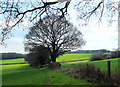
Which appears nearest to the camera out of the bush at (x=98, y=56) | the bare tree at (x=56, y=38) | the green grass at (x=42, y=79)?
the green grass at (x=42, y=79)

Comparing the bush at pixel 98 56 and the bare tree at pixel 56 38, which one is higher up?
the bare tree at pixel 56 38

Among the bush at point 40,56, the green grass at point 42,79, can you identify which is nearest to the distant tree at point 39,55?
the bush at point 40,56

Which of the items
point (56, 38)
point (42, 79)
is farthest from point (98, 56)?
point (42, 79)

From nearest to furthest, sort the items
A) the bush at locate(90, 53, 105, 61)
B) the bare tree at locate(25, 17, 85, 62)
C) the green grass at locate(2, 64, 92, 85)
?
the green grass at locate(2, 64, 92, 85) < the bare tree at locate(25, 17, 85, 62) < the bush at locate(90, 53, 105, 61)

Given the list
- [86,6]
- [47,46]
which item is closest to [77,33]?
[47,46]

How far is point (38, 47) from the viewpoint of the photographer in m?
26.3

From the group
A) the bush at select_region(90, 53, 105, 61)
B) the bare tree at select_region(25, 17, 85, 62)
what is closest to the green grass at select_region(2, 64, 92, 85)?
the bare tree at select_region(25, 17, 85, 62)

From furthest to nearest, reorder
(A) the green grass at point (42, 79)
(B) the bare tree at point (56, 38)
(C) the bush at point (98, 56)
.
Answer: (C) the bush at point (98, 56)
(B) the bare tree at point (56, 38)
(A) the green grass at point (42, 79)

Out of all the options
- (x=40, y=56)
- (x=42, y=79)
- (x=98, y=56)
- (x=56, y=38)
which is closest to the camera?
(x=42, y=79)

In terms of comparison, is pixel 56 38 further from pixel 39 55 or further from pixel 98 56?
pixel 98 56

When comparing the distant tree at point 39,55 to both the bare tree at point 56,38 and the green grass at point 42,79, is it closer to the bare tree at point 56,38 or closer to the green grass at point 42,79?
the bare tree at point 56,38

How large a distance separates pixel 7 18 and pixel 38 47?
18792 millimetres

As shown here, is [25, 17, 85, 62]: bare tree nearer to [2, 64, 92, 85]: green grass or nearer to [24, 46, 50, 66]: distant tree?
[24, 46, 50, 66]: distant tree

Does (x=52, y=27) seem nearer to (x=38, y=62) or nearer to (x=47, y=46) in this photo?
(x=47, y=46)
